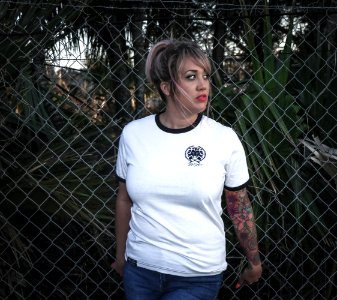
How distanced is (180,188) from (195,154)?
5.3 inches

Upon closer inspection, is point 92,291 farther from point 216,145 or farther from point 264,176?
point 216,145

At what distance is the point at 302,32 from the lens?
4832mm

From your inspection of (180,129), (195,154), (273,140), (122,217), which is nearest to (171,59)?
(180,129)

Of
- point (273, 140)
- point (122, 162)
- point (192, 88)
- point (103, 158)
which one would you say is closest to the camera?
point (192, 88)

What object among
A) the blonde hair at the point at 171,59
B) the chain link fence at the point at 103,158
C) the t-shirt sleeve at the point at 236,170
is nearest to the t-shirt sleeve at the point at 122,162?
the blonde hair at the point at 171,59

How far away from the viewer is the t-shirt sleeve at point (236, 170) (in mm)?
2275

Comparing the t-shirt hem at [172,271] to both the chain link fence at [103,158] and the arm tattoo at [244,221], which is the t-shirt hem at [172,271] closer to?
the arm tattoo at [244,221]

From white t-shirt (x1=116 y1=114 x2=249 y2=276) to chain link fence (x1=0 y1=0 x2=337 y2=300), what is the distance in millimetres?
798

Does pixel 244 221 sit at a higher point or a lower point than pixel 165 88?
lower

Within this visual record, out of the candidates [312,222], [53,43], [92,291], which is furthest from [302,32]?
[92,291]

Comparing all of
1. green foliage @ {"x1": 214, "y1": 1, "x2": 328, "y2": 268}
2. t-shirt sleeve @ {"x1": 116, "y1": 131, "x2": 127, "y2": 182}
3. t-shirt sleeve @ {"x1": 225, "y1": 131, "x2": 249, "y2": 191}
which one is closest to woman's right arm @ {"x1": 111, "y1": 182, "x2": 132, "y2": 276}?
t-shirt sleeve @ {"x1": 116, "y1": 131, "x2": 127, "y2": 182}

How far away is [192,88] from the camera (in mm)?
2283

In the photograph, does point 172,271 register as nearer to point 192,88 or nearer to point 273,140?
point 192,88

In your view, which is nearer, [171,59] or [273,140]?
[171,59]
